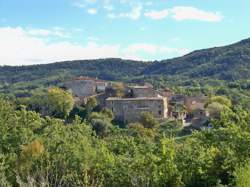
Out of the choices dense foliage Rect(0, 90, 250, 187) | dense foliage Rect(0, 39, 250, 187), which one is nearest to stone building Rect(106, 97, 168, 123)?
dense foliage Rect(0, 39, 250, 187)

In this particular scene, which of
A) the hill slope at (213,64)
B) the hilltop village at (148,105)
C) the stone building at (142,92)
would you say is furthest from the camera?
the hill slope at (213,64)

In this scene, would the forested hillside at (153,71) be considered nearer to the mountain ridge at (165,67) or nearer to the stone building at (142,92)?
the mountain ridge at (165,67)

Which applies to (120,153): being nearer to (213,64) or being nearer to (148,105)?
(148,105)

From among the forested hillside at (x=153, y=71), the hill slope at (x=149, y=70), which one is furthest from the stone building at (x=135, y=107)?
the hill slope at (x=149, y=70)

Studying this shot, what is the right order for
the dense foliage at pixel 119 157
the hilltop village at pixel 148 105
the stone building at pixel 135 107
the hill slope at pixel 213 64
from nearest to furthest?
the dense foliage at pixel 119 157 < the hilltop village at pixel 148 105 < the stone building at pixel 135 107 < the hill slope at pixel 213 64

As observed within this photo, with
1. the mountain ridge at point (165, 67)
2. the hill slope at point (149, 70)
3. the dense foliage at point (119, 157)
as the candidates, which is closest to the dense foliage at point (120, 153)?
the dense foliage at point (119, 157)

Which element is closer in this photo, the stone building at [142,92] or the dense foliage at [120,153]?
the dense foliage at [120,153]

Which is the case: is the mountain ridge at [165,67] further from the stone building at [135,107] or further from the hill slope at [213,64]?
the stone building at [135,107]

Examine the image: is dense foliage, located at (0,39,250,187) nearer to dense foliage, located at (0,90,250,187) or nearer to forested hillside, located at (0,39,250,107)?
dense foliage, located at (0,90,250,187)

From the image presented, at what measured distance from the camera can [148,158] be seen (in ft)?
94.5

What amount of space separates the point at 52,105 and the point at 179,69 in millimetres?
99525

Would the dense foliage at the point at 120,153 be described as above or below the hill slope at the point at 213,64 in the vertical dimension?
below

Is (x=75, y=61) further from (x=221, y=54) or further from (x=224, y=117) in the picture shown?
(x=224, y=117)

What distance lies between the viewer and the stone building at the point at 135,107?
6781 cm
